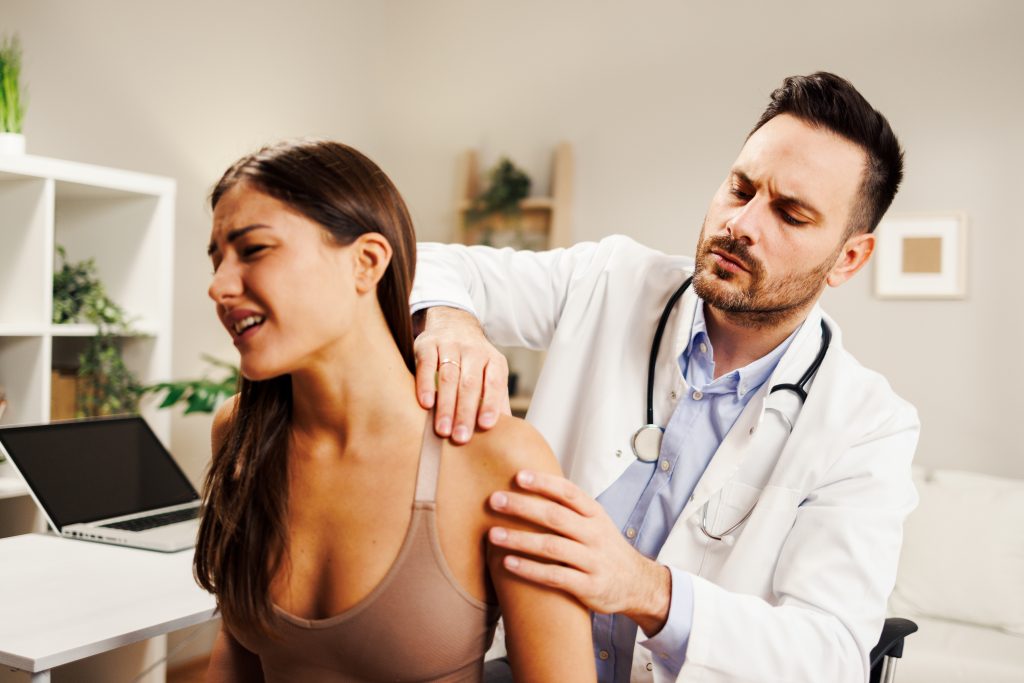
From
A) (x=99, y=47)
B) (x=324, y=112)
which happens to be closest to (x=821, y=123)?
(x=99, y=47)

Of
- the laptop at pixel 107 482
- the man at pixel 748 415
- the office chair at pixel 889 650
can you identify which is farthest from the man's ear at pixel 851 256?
the laptop at pixel 107 482

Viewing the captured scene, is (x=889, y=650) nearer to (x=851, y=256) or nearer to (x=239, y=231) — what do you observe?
(x=851, y=256)

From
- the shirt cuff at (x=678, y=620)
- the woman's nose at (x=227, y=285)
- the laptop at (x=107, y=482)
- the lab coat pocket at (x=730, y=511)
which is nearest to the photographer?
the woman's nose at (x=227, y=285)

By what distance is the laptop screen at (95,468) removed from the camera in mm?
2018

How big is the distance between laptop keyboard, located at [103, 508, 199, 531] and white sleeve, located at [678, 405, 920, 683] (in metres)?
1.31

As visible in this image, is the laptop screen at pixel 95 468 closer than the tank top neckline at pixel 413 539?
No

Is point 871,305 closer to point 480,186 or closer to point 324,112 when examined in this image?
point 480,186

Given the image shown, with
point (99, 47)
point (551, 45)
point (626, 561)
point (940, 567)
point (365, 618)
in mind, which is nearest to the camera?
point (365, 618)

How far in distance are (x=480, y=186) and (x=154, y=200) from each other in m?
1.99

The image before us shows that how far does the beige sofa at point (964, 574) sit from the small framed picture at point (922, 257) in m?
0.76

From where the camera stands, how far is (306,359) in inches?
43.3

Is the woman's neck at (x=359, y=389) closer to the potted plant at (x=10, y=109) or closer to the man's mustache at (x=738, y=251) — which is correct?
the man's mustache at (x=738, y=251)

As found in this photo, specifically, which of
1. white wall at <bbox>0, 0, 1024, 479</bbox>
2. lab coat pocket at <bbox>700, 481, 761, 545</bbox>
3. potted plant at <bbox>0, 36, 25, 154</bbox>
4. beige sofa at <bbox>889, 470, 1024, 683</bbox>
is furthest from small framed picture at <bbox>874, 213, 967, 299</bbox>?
potted plant at <bbox>0, 36, 25, 154</bbox>

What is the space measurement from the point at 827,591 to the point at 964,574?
6.03 feet
